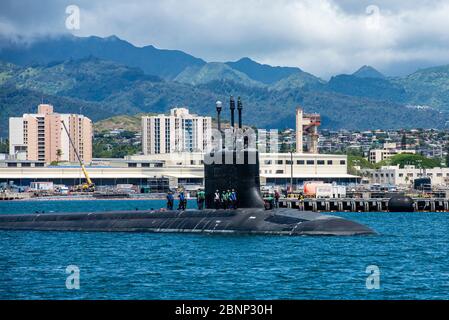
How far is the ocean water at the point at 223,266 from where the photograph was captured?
2734 cm

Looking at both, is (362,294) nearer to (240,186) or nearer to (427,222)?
(240,186)

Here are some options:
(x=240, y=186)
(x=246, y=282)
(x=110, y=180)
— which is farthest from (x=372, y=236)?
(x=110, y=180)

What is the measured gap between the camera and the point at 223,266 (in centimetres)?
3272

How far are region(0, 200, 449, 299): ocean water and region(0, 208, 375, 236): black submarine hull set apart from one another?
2.27 feet

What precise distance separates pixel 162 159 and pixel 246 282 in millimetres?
159627

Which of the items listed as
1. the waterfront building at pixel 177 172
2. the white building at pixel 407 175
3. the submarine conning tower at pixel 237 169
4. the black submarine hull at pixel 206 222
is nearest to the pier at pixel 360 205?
the black submarine hull at pixel 206 222

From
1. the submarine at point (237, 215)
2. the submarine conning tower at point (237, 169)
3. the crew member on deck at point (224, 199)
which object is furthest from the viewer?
the crew member on deck at point (224, 199)

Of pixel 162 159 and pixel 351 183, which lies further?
pixel 162 159

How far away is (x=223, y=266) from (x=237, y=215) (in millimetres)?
10146

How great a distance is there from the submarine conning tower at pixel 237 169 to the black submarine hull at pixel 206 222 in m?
0.74

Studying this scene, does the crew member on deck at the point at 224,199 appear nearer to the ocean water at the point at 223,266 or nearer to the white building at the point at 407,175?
the ocean water at the point at 223,266

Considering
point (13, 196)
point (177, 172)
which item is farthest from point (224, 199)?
point (177, 172)

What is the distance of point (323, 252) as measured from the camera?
119ft
